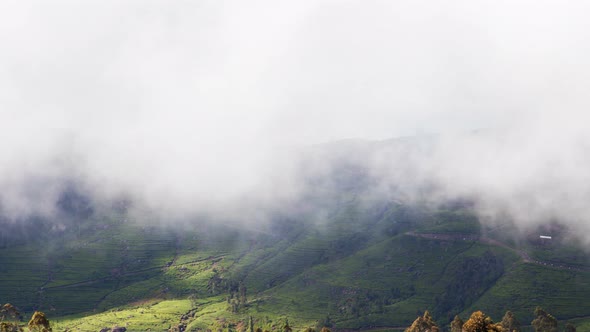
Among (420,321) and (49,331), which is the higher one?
(49,331)

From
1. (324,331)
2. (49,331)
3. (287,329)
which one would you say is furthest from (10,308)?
(324,331)

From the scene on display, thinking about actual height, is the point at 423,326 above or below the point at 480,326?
below

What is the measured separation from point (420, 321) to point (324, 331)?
56508 mm

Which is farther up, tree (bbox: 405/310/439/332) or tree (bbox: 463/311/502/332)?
tree (bbox: 463/311/502/332)

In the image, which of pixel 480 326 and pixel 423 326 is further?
pixel 423 326

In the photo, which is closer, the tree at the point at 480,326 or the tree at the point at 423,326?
the tree at the point at 480,326

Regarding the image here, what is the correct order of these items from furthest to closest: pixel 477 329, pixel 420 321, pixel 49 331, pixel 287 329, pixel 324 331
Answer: pixel 420 321
pixel 287 329
pixel 324 331
pixel 49 331
pixel 477 329

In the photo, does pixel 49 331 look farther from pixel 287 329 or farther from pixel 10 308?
pixel 287 329

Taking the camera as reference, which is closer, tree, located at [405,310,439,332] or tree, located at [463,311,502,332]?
tree, located at [463,311,502,332]

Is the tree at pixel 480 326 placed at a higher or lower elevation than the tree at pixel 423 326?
higher

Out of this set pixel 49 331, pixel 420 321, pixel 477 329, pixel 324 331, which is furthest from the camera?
pixel 420 321

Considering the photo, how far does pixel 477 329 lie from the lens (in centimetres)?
10325

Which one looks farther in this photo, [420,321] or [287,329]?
[420,321]

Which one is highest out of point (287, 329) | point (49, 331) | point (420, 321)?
point (49, 331)
